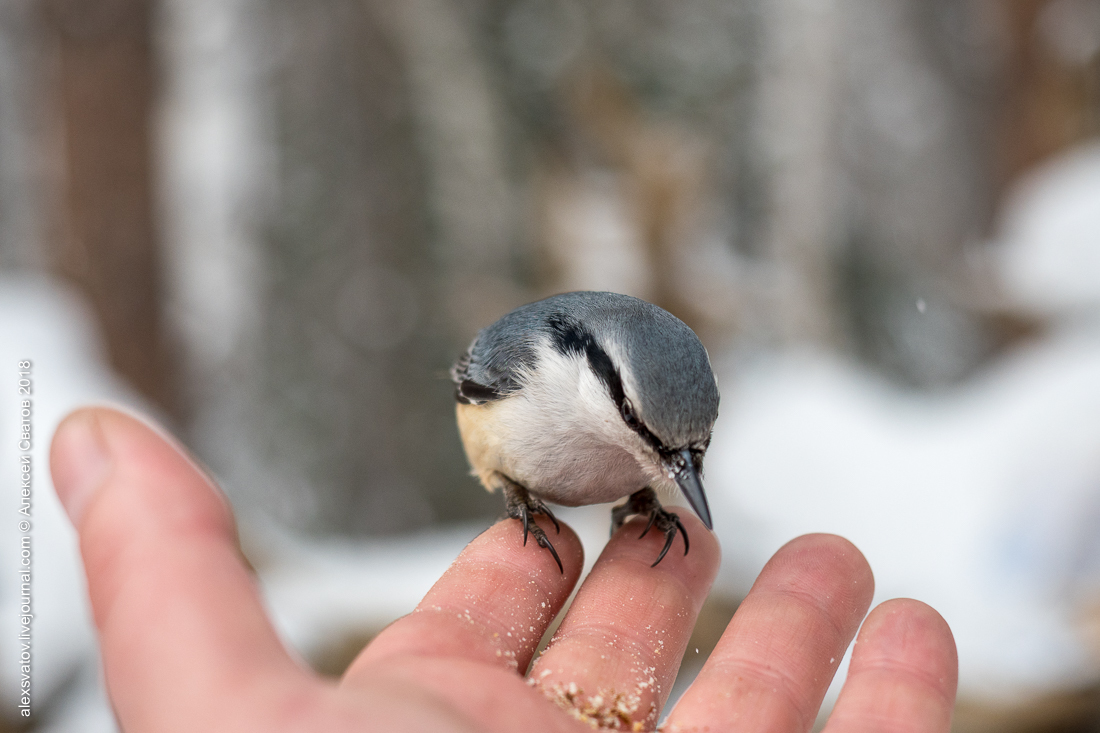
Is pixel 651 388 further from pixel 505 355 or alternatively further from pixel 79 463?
pixel 79 463

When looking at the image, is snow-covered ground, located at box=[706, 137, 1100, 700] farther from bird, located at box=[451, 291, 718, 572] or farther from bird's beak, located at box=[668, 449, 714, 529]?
bird's beak, located at box=[668, 449, 714, 529]

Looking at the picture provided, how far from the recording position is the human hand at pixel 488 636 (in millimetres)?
Answer: 730

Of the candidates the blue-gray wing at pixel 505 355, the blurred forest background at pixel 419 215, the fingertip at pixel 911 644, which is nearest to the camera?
the fingertip at pixel 911 644

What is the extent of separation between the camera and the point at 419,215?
2807mm

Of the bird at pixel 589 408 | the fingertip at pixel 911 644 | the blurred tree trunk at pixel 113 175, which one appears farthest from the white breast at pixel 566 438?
the blurred tree trunk at pixel 113 175

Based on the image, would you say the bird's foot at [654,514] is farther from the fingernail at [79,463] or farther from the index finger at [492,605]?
the fingernail at [79,463]

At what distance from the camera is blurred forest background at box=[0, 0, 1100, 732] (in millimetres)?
2680

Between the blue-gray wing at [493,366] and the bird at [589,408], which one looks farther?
the blue-gray wing at [493,366]

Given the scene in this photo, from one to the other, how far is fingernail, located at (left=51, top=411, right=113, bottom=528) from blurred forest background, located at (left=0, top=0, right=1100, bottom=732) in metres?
1.70

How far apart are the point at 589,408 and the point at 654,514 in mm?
331

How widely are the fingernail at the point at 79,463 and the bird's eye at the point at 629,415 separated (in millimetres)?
586

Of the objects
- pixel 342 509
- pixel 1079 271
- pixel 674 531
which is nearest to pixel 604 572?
pixel 674 531

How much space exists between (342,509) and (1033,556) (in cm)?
233

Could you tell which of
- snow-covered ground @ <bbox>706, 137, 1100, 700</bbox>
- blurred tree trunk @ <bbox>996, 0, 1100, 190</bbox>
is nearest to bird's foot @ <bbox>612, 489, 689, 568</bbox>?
snow-covered ground @ <bbox>706, 137, 1100, 700</bbox>
